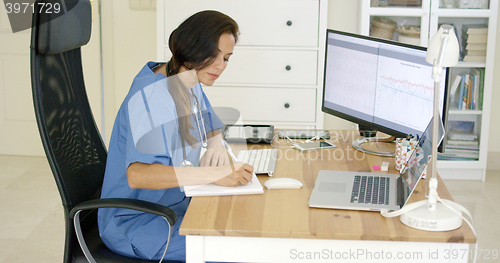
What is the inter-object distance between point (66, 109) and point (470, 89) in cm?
264

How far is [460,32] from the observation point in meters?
3.29

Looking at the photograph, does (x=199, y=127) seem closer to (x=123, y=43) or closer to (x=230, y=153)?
(x=230, y=153)

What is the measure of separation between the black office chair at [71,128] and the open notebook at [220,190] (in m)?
0.08

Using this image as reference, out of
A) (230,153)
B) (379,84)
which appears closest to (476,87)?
(379,84)

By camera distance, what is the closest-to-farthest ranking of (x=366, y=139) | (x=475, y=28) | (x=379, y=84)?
(x=379, y=84)
(x=366, y=139)
(x=475, y=28)

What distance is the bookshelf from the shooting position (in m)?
3.20

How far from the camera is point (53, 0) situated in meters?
1.39

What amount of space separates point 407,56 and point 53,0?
1088 mm

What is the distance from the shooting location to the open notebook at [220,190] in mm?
1370

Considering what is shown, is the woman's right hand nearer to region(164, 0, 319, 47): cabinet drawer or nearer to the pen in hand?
the pen in hand

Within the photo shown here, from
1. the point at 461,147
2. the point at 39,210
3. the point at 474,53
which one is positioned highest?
the point at 474,53

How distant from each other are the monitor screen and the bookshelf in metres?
1.40

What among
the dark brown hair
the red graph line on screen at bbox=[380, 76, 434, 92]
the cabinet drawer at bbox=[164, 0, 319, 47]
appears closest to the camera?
the dark brown hair

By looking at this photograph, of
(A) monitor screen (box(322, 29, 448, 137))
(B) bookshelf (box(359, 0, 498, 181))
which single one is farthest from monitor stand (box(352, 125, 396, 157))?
(B) bookshelf (box(359, 0, 498, 181))
